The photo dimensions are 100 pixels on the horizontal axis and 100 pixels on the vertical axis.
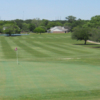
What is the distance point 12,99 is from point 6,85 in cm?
299

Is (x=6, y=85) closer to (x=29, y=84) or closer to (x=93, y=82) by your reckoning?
(x=29, y=84)

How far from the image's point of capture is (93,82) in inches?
700

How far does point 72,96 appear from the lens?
14578 millimetres

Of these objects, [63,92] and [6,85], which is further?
[6,85]

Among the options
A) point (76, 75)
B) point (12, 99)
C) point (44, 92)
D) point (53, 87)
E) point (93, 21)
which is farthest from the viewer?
point (93, 21)

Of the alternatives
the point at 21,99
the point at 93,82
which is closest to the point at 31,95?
the point at 21,99

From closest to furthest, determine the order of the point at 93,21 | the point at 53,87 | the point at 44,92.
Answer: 1. the point at 44,92
2. the point at 53,87
3. the point at 93,21

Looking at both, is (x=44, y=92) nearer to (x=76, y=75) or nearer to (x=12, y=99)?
(x=12, y=99)

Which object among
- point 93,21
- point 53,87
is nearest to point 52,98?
point 53,87

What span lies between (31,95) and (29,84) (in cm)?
239

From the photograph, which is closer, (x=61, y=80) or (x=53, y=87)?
(x=53, y=87)

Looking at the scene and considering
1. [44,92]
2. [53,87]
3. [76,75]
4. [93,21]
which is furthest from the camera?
[93,21]

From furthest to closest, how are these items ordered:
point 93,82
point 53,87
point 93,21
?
1. point 93,21
2. point 93,82
3. point 53,87

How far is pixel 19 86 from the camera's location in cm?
1653
